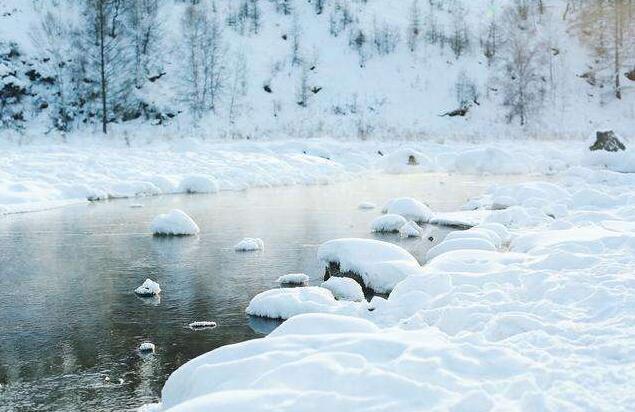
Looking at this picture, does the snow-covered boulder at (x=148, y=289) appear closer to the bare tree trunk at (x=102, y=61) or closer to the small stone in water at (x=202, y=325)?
the small stone in water at (x=202, y=325)

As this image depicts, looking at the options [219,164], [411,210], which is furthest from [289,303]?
[219,164]

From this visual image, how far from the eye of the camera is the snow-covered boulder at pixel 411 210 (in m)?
13.1

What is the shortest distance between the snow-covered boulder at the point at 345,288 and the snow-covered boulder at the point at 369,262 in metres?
0.35

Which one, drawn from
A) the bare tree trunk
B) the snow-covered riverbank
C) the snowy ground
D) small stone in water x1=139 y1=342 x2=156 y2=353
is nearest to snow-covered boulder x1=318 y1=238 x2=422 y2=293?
the snowy ground

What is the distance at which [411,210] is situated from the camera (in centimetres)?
1327

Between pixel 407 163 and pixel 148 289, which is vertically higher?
pixel 407 163

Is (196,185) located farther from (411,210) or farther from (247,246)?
(247,246)

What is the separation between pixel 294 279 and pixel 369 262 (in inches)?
38.5

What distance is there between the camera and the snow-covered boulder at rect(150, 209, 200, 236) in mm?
11648

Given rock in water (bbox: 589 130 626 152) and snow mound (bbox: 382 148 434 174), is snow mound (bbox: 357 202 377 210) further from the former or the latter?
rock in water (bbox: 589 130 626 152)

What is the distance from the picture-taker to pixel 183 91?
37.2 metres

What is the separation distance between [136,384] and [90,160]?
53.4 feet

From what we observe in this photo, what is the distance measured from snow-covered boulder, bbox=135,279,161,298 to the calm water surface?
0.10 metres

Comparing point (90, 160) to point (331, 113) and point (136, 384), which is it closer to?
point (136, 384)
